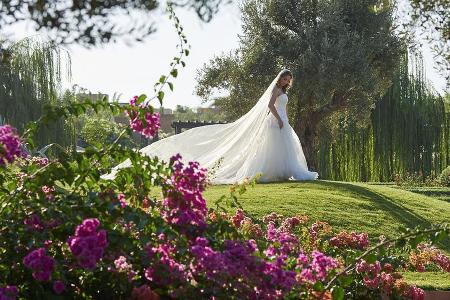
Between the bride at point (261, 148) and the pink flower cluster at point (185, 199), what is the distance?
1069 cm

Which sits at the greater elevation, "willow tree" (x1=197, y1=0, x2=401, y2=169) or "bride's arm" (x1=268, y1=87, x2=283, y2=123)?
"willow tree" (x1=197, y1=0, x2=401, y2=169)

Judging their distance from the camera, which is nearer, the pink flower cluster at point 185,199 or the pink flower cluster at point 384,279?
the pink flower cluster at point 185,199

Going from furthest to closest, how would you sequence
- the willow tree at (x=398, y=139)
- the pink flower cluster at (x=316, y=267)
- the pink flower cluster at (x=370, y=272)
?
the willow tree at (x=398, y=139)
the pink flower cluster at (x=370, y=272)
the pink flower cluster at (x=316, y=267)

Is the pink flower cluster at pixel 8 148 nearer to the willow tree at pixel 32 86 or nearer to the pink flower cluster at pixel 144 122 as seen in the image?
the pink flower cluster at pixel 144 122

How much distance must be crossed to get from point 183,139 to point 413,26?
5.82 meters

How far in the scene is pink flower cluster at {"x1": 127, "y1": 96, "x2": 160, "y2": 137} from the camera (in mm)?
4469

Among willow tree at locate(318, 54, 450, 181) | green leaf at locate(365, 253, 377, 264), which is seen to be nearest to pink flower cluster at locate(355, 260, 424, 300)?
green leaf at locate(365, 253, 377, 264)

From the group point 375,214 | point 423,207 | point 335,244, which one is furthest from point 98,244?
point 423,207

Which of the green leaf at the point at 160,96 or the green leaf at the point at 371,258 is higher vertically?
the green leaf at the point at 160,96

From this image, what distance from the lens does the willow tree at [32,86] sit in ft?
91.4

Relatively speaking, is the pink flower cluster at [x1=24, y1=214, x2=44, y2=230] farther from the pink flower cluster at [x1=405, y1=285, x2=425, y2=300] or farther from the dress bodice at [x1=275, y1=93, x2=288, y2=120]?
the dress bodice at [x1=275, y1=93, x2=288, y2=120]

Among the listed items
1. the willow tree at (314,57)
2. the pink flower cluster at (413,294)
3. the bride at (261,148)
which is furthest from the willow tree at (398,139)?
the pink flower cluster at (413,294)

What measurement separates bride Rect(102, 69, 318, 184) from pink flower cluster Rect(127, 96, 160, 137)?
10.0m

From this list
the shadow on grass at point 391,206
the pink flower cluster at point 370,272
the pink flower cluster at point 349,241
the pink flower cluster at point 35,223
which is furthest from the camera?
the shadow on grass at point 391,206
